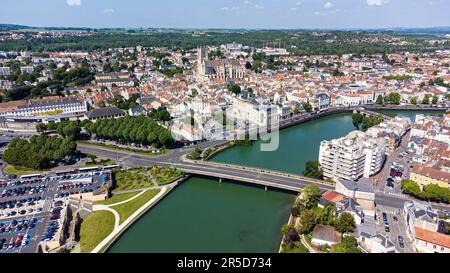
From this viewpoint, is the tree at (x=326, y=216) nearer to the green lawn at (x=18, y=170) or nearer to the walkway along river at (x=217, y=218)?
the walkway along river at (x=217, y=218)

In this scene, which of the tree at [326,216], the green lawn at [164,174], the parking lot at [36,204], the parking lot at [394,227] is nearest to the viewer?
the parking lot at [394,227]

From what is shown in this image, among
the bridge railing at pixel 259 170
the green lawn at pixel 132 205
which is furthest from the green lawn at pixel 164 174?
the bridge railing at pixel 259 170

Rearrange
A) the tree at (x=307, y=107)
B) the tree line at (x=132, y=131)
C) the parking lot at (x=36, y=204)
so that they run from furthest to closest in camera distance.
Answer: the tree at (x=307, y=107) → the tree line at (x=132, y=131) → the parking lot at (x=36, y=204)

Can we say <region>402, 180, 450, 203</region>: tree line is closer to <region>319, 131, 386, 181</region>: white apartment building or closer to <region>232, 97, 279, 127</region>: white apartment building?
<region>319, 131, 386, 181</region>: white apartment building

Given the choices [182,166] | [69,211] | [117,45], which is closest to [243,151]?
[182,166]

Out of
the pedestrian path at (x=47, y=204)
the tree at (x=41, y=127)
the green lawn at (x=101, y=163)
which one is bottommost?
the pedestrian path at (x=47, y=204)

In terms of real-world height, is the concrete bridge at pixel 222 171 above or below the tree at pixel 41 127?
below

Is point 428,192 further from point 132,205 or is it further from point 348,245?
point 132,205

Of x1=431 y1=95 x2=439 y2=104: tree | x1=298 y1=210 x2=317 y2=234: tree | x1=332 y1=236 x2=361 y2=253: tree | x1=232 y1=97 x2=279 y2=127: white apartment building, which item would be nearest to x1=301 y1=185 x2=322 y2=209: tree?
x1=298 y1=210 x2=317 y2=234: tree
